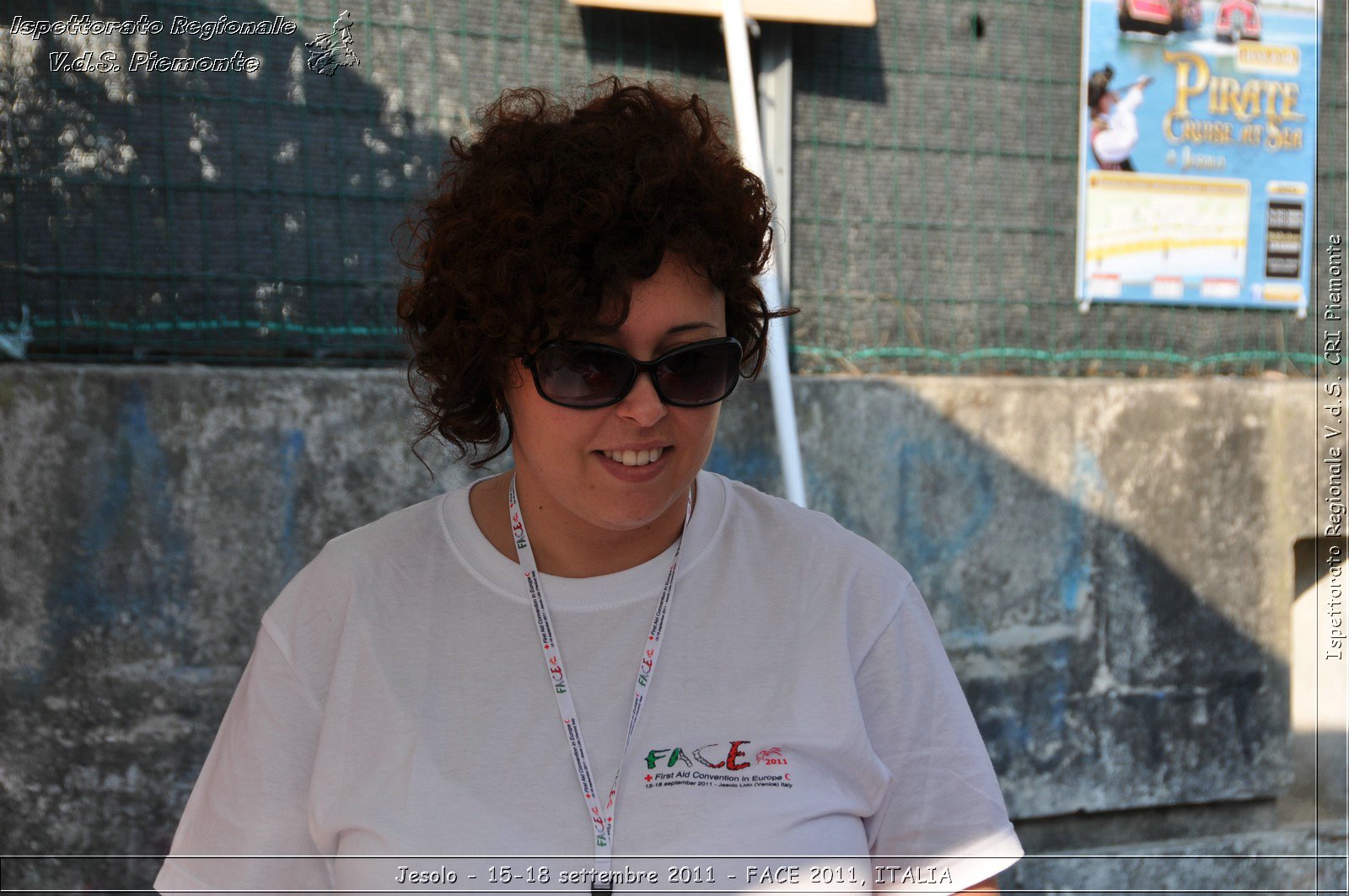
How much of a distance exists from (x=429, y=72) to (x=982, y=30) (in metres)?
2.13

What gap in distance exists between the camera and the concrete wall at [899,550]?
3.37 metres

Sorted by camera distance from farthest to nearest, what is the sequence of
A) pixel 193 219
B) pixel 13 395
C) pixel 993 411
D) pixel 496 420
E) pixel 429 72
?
pixel 993 411, pixel 429 72, pixel 193 219, pixel 13 395, pixel 496 420

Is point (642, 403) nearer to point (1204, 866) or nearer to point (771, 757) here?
point (771, 757)

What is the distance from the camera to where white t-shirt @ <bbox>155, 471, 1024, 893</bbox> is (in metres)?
1.60

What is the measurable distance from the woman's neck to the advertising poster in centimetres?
330

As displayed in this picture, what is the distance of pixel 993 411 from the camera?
4215mm

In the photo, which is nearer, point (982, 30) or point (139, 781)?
point (139, 781)

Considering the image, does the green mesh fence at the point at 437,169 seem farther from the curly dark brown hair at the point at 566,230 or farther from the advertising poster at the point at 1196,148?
the curly dark brown hair at the point at 566,230

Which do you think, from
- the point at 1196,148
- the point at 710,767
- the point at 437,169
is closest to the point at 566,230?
the point at 710,767

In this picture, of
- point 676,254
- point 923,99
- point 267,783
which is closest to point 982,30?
point 923,99

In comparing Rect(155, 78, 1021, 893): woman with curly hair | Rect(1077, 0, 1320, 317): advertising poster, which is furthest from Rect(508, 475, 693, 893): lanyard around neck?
Rect(1077, 0, 1320, 317): advertising poster

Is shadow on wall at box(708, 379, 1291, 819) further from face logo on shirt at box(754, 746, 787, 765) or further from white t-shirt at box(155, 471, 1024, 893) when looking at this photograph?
face logo on shirt at box(754, 746, 787, 765)

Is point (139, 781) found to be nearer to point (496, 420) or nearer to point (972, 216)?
point (496, 420)

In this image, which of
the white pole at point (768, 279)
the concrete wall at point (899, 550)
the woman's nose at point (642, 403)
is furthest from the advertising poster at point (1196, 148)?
the woman's nose at point (642, 403)
